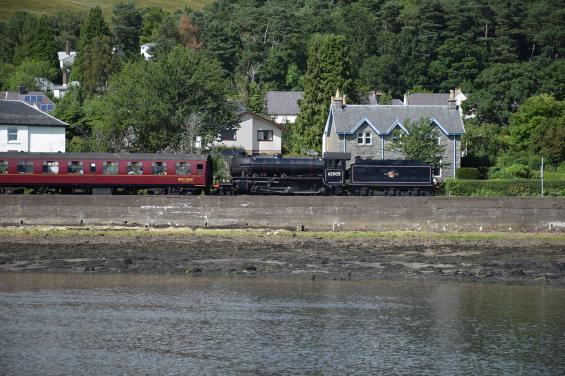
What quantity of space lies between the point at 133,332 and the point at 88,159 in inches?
950

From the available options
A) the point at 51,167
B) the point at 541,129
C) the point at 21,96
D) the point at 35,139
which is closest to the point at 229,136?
the point at 35,139

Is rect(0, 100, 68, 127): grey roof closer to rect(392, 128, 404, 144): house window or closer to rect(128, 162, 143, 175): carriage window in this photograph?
rect(128, 162, 143, 175): carriage window

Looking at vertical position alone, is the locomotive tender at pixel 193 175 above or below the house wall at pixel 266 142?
below

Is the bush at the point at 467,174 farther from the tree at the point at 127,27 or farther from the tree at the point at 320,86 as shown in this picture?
the tree at the point at 127,27

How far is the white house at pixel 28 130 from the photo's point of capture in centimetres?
6397

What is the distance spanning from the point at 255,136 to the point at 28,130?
2364 cm

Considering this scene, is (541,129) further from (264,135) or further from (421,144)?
(264,135)

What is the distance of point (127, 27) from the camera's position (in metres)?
158

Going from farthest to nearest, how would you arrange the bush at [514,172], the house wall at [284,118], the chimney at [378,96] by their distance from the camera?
the chimney at [378,96], the house wall at [284,118], the bush at [514,172]

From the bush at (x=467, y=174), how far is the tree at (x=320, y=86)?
2102cm

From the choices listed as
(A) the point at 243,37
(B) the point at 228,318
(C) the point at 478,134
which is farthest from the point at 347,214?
(A) the point at 243,37

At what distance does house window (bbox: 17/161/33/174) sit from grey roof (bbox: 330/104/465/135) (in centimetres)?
2649

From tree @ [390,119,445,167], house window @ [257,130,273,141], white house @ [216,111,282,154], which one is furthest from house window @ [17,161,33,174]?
house window @ [257,130,273,141]

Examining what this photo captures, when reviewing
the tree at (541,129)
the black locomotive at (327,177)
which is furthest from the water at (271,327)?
the tree at (541,129)
